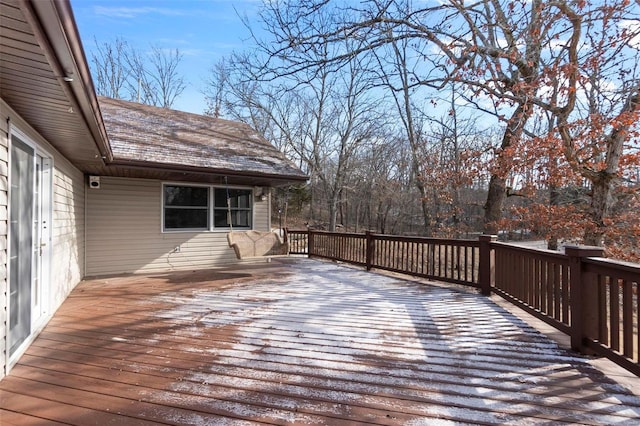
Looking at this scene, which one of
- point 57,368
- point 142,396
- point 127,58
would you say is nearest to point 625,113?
point 142,396

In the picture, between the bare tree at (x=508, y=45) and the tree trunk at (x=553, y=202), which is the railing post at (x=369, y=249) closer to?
the bare tree at (x=508, y=45)

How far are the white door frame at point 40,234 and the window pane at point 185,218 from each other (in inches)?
129

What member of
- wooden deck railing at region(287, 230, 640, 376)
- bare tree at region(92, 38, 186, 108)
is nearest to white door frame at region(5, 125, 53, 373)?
wooden deck railing at region(287, 230, 640, 376)

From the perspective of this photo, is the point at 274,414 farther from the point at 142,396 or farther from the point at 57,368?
the point at 57,368

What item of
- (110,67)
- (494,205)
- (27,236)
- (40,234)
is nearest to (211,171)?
(40,234)

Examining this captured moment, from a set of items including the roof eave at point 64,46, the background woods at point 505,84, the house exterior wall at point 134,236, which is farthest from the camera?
the house exterior wall at point 134,236

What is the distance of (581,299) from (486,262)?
82.9 inches

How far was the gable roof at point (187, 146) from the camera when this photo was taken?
242 inches

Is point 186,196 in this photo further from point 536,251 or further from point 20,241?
point 536,251

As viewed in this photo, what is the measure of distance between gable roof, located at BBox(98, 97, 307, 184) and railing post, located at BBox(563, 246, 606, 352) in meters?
5.44

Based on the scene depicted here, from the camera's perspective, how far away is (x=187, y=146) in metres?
7.35

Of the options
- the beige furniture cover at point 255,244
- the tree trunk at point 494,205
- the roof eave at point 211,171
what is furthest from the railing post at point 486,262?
the tree trunk at point 494,205

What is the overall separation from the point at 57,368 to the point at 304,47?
4953 mm

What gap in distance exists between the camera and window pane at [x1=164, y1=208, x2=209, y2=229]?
7055mm
